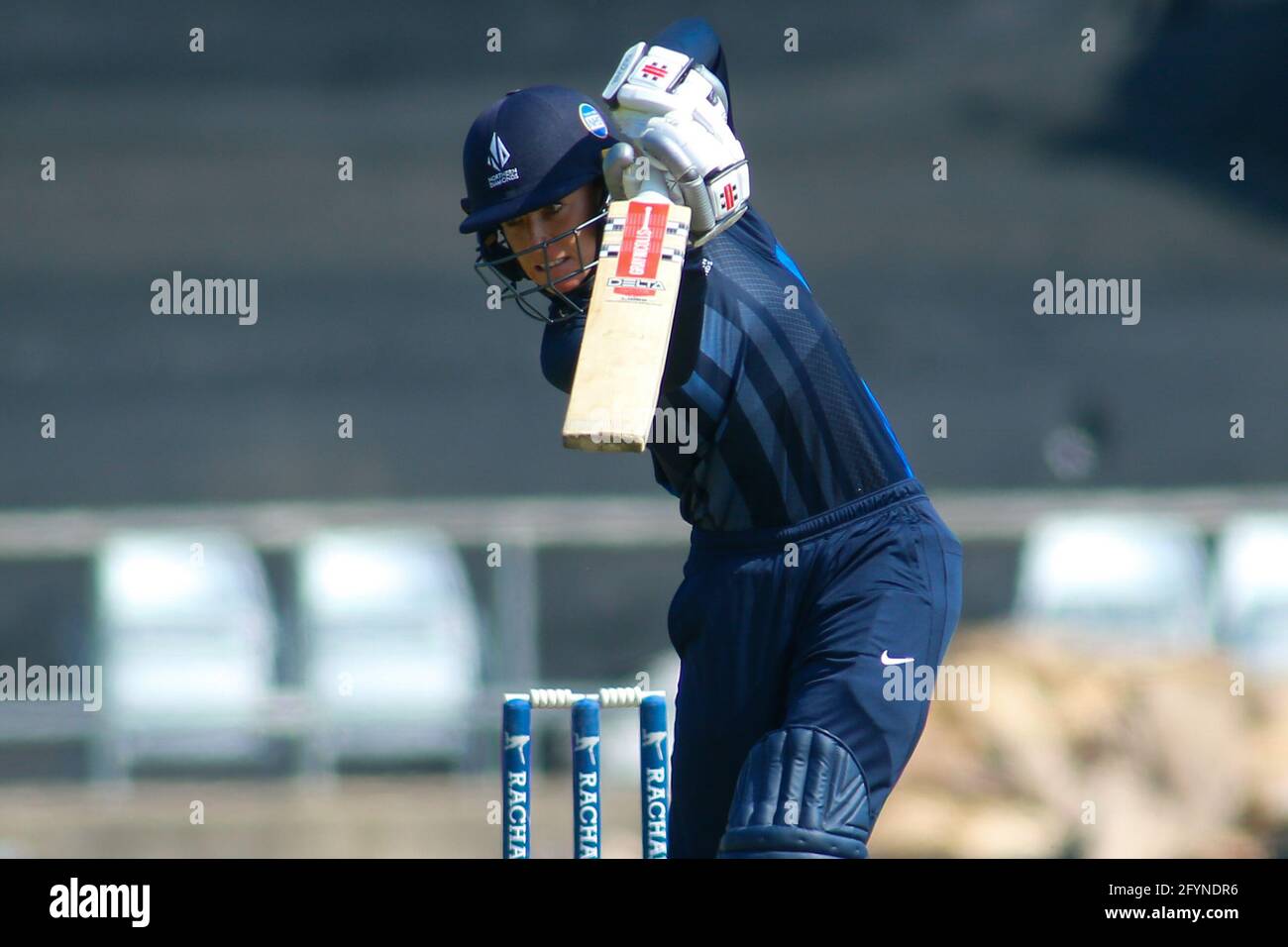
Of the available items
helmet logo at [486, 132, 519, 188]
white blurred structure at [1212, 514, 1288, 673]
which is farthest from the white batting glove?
white blurred structure at [1212, 514, 1288, 673]

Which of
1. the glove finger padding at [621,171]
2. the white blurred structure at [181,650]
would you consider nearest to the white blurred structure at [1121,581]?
the white blurred structure at [181,650]

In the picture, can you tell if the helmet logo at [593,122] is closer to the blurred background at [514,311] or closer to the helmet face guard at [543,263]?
the helmet face guard at [543,263]

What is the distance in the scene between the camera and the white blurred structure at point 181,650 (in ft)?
22.8

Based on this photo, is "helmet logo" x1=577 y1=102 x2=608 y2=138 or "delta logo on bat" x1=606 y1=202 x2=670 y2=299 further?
"helmet logo" x1=577 y1=102 x2=608 y2=138

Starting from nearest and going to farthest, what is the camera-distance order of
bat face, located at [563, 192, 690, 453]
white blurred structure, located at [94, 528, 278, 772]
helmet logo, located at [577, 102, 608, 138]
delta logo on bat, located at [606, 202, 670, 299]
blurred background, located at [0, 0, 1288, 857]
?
bat face, located at [563, 192, 690, 453]
delta logo on bat, located at [606, 202, 670, 299]
helmet logo, located at [577, 102, 608, 138]
white blurred structure, located at [94, 528, 278, 772]
blurred background, located at [0, 0, 1288, 857]

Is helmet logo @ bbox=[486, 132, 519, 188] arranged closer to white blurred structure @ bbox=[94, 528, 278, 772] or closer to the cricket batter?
the cricket batter

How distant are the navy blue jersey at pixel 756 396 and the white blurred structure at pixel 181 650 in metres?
4.00

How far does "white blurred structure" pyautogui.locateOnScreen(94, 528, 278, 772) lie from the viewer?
6.96m

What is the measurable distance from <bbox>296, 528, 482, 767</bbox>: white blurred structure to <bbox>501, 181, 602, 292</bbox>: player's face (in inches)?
154

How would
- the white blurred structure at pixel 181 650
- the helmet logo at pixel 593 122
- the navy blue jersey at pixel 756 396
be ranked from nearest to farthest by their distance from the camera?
1. the navy blue jersey at pixel 756 396
2. the helmet logo at pixel 593 122
3. the white blurred structure at pixel 181 650

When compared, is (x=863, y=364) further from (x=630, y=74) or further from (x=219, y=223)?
(x=630, y=74)

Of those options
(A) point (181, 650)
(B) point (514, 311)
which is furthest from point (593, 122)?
(B) point (514, 311)

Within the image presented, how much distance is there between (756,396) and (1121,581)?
13.8 ft
